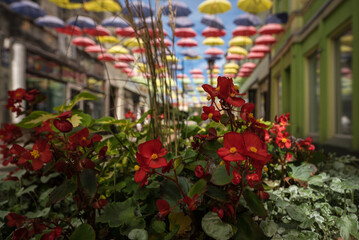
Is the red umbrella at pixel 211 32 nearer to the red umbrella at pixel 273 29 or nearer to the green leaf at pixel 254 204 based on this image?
the red umbrella at pixel 273 29

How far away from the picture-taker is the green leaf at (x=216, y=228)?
631mm

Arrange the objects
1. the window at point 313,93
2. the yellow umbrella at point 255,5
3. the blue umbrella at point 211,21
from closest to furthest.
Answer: the window at point 313,93
the yellow umbrella at point 255,5
the blue umbrella at point 211,21

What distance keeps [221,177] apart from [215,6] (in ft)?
24.8

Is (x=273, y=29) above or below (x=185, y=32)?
below

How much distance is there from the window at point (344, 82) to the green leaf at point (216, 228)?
4462mm

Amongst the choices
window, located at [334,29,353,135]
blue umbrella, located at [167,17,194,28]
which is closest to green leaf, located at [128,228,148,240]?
window, located at [334,29,353,135]

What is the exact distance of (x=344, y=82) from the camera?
4.57 metres

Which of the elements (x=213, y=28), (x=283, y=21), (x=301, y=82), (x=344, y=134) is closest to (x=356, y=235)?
(x=344, y=134)

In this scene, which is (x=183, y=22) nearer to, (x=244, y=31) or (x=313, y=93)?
(x=244, y=31)

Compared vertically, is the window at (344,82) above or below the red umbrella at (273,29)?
below

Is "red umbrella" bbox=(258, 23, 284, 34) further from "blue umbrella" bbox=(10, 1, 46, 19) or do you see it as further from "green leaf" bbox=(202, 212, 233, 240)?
"green leaf" bbox=(202, 212, 233, 240)

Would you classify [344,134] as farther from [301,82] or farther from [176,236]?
[176,236]

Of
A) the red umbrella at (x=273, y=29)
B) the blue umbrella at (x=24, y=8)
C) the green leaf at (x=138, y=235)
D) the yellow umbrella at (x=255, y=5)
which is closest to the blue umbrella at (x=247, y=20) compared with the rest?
the red umbrella at (x=273, y=29)

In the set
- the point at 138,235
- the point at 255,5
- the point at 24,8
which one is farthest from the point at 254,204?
the point at 24,8
